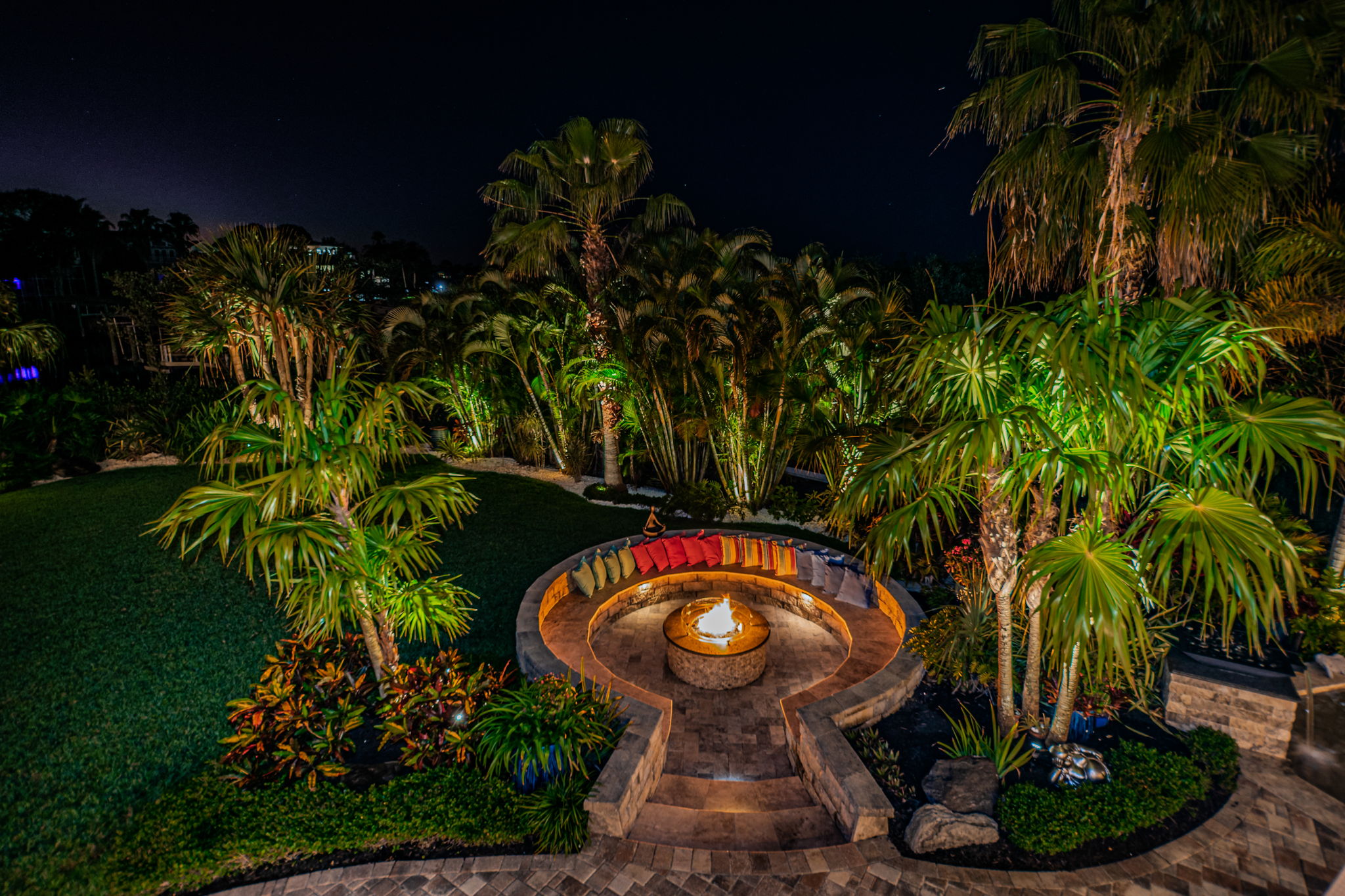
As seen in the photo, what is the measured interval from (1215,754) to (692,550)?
6.13m

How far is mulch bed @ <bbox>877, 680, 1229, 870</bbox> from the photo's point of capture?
4246 mm

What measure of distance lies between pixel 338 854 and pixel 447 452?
12.4 metres

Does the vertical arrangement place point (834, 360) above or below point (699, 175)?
below

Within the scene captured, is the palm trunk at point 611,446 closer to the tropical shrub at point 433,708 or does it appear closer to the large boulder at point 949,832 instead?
the tropical shrub at point 433,708

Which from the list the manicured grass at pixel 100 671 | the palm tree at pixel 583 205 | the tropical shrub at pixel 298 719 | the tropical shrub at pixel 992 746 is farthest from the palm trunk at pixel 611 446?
the tropical shrub at pixel 992 746

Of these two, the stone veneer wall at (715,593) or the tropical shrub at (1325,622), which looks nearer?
the tropical shrub at (1325,622)

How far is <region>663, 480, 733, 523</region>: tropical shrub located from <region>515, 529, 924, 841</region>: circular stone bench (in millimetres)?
1171

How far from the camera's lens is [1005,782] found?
195 inches

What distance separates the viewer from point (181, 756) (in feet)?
17.3

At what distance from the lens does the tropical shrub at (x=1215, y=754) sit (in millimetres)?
4875

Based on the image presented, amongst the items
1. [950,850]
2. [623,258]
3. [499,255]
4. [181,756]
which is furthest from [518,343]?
[950,850]

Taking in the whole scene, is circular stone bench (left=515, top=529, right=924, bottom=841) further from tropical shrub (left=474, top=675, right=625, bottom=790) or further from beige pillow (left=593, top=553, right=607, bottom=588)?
tropical shrub (left=474, top=675, right=625, bottom=790)

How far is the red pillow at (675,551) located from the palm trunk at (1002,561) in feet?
15.5

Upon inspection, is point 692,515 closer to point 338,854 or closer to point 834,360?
point 834,360
